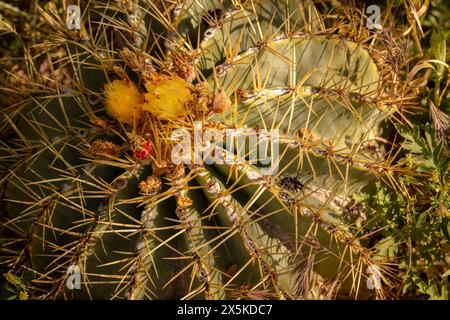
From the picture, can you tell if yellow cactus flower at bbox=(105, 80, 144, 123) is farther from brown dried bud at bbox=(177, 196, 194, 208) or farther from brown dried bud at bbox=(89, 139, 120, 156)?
brown dried bud at bbox=(177, 196, 194, 208)

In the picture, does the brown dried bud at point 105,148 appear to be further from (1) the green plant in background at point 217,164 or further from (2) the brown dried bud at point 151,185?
(2) the brown dried bud at point 151,185

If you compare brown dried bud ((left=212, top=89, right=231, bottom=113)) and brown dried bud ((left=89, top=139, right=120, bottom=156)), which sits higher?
brown dried bud ((left=212, top=89, right=231, bottom=113))

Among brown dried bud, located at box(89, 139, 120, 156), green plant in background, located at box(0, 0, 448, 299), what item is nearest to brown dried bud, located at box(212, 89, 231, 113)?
green plant in background, located at box(0, 0, 448, 299)

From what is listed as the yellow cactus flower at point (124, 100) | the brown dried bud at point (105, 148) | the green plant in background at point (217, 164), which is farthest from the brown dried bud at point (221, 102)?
the brown dried bud at point (105, 148)

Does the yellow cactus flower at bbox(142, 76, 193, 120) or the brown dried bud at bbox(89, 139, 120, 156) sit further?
the brown dried bud at bbox(89, 139, 120, 156)

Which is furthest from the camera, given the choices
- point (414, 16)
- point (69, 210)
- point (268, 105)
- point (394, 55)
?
point (414, 16)

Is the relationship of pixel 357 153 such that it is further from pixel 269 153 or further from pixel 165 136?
pixel 165 136

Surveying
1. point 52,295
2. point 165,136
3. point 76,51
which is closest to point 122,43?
point 76,51

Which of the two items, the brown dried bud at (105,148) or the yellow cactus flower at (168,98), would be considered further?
the brown dried bud at (105,148)

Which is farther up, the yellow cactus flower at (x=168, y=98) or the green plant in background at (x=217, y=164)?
the yellow cactus flower at (x=168, y=98)
